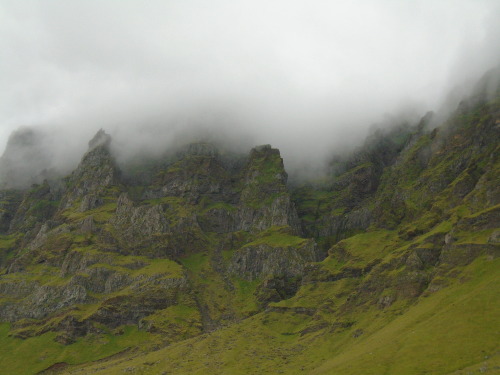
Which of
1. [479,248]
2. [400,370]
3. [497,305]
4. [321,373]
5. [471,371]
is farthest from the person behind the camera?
[479,248]

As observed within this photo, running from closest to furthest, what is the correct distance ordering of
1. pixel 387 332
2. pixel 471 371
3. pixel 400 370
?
pixel 471 371 → pixel 400 370 → pixel 387 332

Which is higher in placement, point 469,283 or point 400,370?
point 469,283

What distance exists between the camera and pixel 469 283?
186 metres

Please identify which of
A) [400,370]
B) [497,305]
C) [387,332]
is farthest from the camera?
[387,332]

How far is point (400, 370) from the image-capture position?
136 meters

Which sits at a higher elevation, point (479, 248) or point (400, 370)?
point (479, 248)

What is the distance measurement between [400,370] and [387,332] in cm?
4890

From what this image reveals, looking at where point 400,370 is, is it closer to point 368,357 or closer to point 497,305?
point 368,357

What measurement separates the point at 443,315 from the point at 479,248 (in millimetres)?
49460

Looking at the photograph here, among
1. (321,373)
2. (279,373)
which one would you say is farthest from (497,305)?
(279,373)

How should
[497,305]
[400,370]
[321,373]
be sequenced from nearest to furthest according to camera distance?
[400,370]
[497,305]
[321,373]

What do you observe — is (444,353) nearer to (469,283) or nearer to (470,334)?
(470,334)

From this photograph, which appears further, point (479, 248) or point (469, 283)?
point (479, 248)

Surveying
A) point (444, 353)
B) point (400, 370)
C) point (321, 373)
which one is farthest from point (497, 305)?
point (321, 373)
